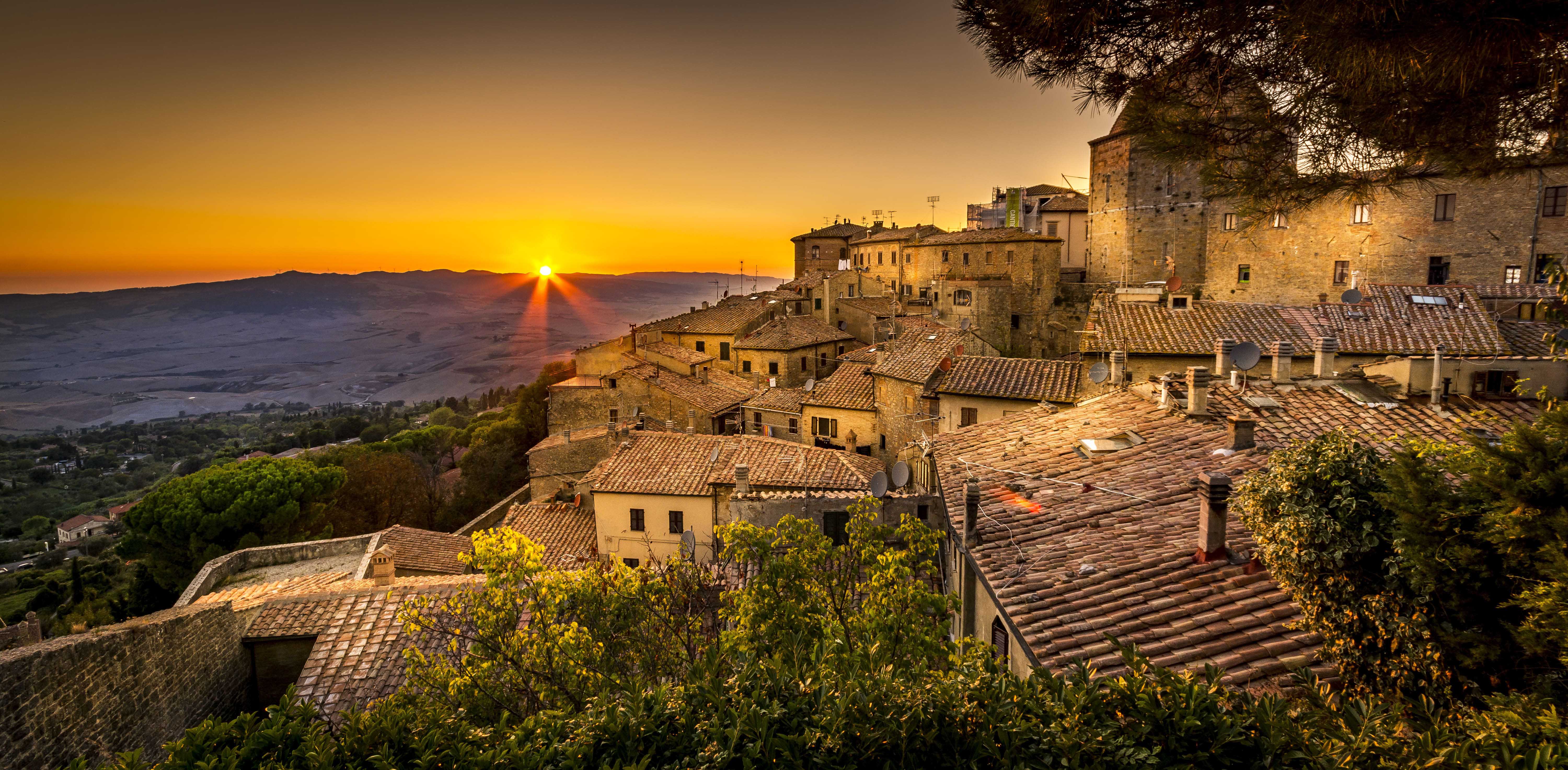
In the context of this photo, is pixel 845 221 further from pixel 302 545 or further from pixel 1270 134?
pixel 1270 134

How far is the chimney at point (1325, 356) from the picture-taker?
554 inches

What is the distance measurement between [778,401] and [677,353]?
11.2m

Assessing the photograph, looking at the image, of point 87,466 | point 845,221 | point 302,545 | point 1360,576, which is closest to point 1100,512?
point 1360,576

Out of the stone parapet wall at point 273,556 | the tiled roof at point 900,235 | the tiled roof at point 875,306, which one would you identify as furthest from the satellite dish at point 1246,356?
the tiled roof at point 900,235

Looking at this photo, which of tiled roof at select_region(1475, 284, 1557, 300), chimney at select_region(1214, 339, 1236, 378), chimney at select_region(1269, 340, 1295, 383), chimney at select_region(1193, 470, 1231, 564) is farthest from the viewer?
tiled roof at select_region(1475, 284, 1557, 300)

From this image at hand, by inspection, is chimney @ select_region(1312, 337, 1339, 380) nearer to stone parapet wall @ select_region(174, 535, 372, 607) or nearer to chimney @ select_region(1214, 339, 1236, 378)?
chimney @ select_region(1214, 339, 1236, 378)

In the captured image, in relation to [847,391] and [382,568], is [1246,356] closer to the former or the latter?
[382,568]

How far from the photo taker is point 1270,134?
7.45 meters

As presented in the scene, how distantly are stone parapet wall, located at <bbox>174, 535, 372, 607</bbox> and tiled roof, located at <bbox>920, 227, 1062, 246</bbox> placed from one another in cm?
4246

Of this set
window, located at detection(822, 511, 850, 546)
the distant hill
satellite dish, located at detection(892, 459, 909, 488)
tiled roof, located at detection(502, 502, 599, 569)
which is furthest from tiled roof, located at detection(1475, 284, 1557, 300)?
Result: the distant hill

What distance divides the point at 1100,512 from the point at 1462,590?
506 cm

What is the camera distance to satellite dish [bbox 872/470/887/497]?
43.6 ft

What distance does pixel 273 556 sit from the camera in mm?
21406

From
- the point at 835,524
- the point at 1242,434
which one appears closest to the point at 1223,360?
the point at 1242,434
